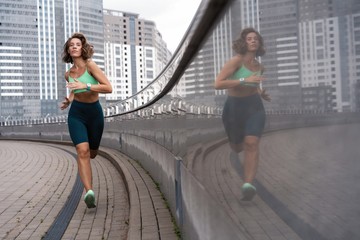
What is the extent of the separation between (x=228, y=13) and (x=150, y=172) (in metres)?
6.18

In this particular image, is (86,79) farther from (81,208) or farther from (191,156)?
(191,156)

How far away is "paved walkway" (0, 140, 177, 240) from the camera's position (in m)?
4.64

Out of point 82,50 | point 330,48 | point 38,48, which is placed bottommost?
point 330,48

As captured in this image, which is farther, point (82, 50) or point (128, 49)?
point (128, 49)

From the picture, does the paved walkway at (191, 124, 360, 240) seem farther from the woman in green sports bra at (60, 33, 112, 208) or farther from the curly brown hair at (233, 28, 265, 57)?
the woman in green sports bra at (60, 33, 112, 208)

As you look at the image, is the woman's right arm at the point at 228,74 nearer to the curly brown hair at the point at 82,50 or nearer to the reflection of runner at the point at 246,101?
the reflection of runner at the point at 246,101

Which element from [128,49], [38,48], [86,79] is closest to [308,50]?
[86,79]

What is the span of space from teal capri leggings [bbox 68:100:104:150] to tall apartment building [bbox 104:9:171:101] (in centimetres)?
12396

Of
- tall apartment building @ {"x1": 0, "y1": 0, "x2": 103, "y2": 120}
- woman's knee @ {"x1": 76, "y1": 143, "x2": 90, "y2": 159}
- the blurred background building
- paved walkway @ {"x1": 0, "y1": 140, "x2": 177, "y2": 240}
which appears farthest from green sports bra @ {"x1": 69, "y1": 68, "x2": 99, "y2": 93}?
tall apartment building @ {"x1": 0, "y1": 0, "x2": 103, "y2": 120}

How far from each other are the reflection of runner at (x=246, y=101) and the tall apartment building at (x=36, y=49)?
6320cm

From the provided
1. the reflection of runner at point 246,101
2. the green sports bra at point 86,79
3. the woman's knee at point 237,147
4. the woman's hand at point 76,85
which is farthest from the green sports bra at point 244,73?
the green sports bra at point 86,79

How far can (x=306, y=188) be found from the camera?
1.11 m

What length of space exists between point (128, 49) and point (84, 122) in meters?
138

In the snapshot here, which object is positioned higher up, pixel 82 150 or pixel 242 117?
pixel 242 117
